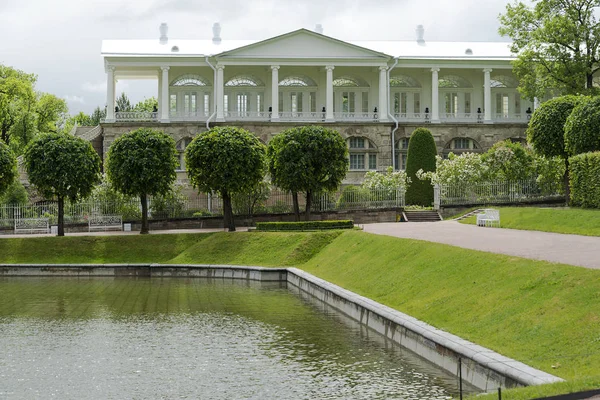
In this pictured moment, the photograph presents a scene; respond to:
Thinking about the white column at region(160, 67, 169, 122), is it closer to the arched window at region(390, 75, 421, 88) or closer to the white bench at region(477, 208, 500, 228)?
the arched window at region(390, 75, 421, 88)

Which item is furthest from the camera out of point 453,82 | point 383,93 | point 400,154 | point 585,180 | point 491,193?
point 453,82

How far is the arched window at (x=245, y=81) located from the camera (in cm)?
5859

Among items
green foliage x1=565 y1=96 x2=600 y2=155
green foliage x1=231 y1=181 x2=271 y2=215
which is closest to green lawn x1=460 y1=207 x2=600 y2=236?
green foliage x1=565 y1=96 x2=600 y2=155

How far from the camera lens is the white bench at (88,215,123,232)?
138 ft

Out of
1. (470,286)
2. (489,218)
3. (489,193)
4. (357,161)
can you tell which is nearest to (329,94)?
(357,161)

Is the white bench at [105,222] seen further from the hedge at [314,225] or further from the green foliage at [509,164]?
the green foliage at [509,164]

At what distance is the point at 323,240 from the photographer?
1289 inches

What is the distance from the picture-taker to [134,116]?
55.5 metres

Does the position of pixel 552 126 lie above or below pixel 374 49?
below

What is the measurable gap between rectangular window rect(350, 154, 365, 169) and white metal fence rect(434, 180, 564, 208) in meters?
11.5

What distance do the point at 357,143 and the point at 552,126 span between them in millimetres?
19392

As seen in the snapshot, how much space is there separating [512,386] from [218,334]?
805cm

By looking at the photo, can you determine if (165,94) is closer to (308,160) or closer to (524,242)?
(308,160)

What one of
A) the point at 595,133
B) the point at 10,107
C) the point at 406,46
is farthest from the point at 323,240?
the point at 10,107
